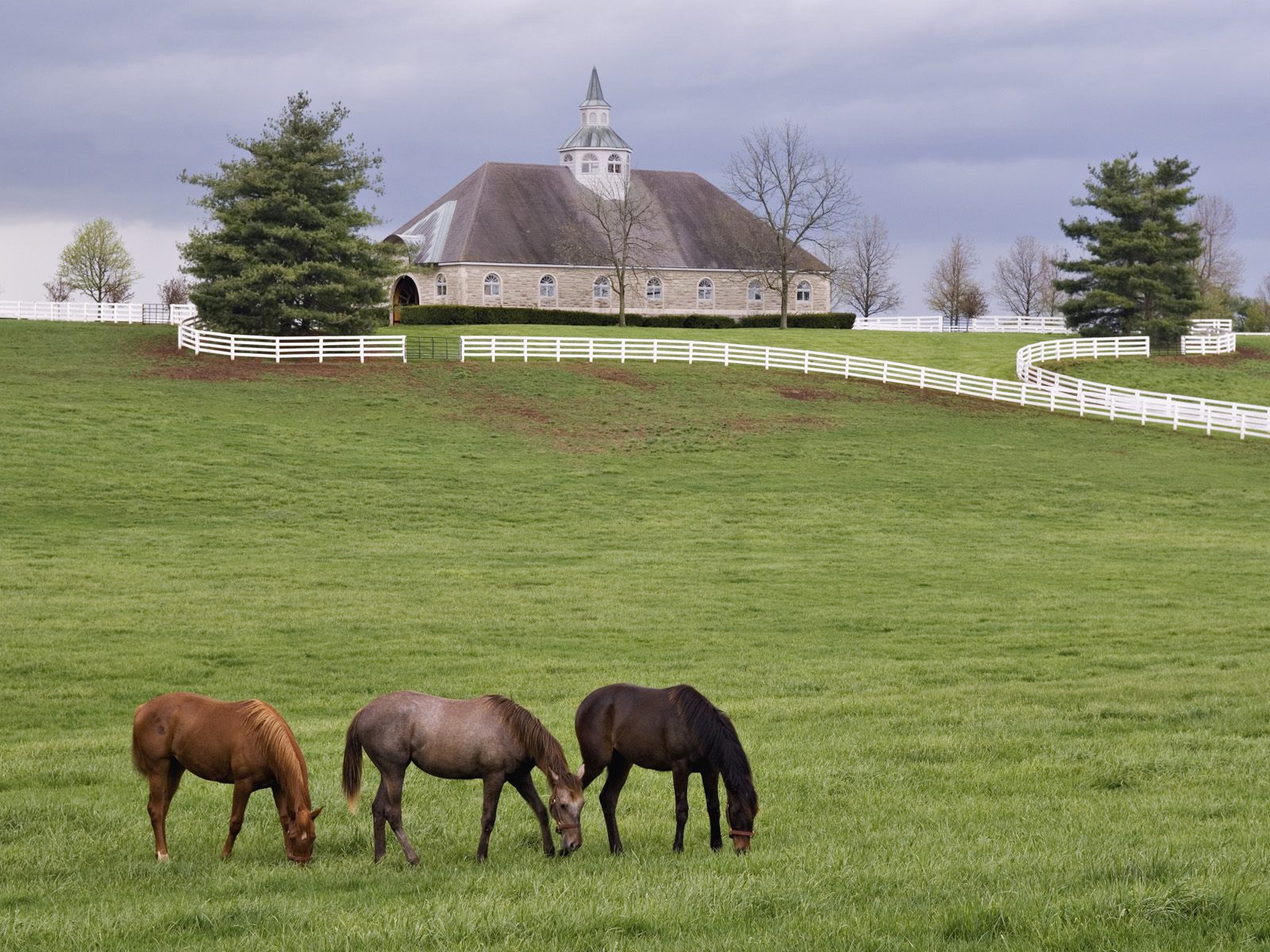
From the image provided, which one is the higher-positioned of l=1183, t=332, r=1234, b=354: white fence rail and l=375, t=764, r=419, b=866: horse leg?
l=1183, t=332, r=1234, b=354: white fence rail

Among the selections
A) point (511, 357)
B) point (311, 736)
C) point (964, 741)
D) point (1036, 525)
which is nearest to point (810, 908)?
point (964, 741)

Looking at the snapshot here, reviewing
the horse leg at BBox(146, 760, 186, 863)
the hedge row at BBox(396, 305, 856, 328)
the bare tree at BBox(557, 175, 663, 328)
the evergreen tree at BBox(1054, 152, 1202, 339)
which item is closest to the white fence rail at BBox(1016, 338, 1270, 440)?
the evergreen tree at BBox(1054, 152, 1202, 339)

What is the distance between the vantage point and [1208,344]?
70.3 meters

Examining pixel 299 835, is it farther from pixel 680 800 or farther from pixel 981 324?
pixel 981 324

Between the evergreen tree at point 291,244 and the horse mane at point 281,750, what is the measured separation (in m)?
47.4

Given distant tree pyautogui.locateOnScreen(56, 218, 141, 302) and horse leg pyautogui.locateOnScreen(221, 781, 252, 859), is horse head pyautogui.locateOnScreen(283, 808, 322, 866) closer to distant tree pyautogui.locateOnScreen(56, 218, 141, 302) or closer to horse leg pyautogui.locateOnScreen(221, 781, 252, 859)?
horse leg pyautogui.locateOnScreen(221, 781, 252, 859)

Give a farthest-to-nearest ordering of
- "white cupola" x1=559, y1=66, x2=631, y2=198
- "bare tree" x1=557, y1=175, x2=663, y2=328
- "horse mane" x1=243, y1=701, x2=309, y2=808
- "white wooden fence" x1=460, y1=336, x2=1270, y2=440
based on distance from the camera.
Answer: "white cupola" x1=559, y1=66, x2=631, y2=198, "bare tree" x1=557, y1=175, x2=663, y2=328, "white wooden fence" x1=460, y1=336, x2=1270, y2=440, "horse mane" x1=243, y1=701, x2=309, y2=808

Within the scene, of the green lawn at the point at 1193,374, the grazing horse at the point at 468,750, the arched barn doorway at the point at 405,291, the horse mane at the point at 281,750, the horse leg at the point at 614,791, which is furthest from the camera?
the arched barn doorway at the point at 405,291

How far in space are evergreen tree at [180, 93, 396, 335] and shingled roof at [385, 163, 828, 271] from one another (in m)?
23.0

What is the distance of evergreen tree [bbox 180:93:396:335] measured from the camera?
53.3 meters

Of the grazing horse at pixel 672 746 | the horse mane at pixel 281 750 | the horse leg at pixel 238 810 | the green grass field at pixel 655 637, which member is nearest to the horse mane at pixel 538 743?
the grazing horse at pixel 672 746

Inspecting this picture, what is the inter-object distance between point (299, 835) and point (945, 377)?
4898 cm

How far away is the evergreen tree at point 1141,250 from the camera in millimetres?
69625

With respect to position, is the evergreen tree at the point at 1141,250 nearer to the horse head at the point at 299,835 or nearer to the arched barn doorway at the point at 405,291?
the arched barn doorway at the point at 405,291
